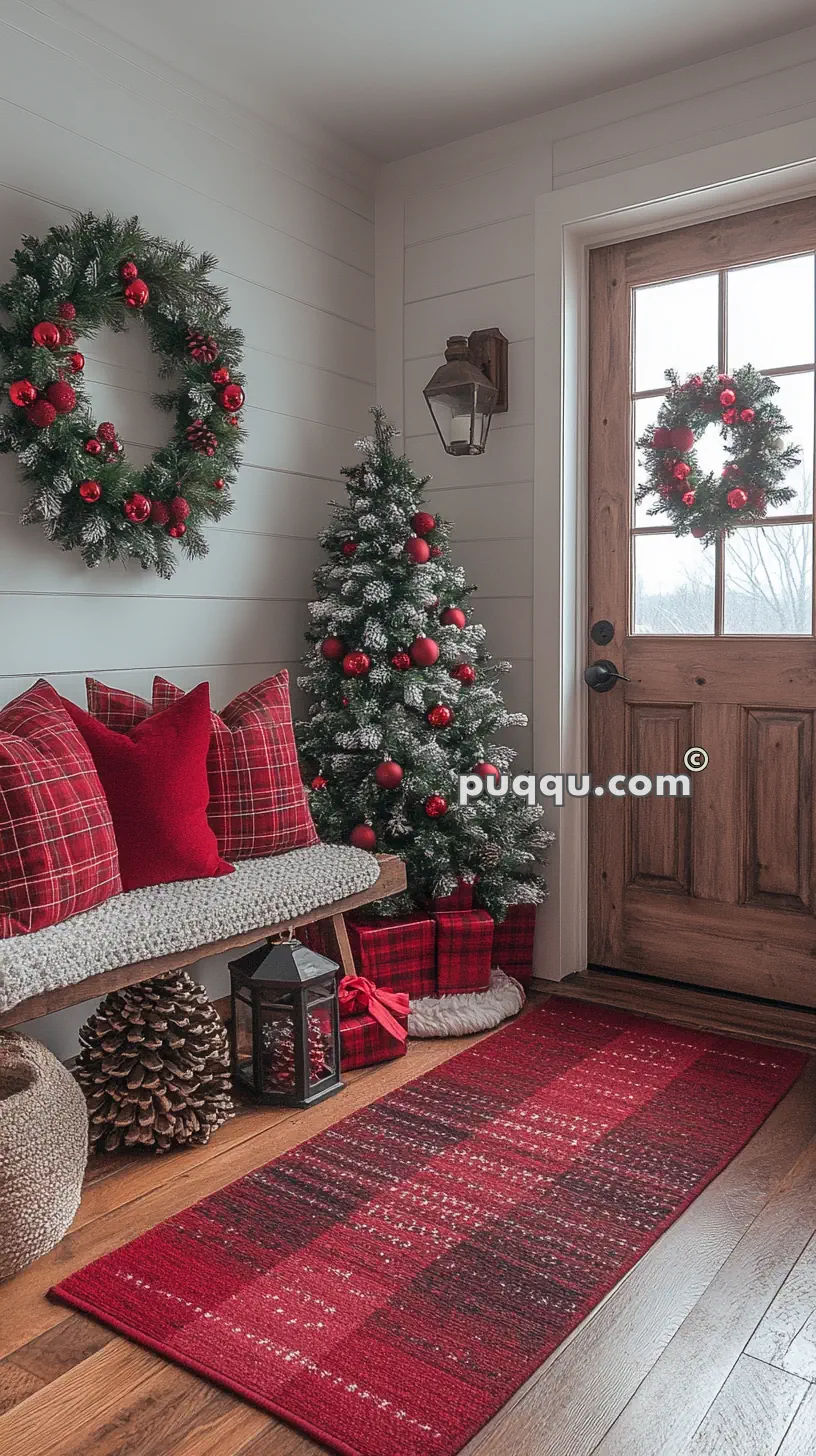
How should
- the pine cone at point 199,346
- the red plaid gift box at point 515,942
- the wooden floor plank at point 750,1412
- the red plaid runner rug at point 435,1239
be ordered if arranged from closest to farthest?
the wooden floor plank at point 750,1412
the red plaid runner rug at point 435,1239
the pine cone at point 199,346
the red plaid gift box at point 515,942

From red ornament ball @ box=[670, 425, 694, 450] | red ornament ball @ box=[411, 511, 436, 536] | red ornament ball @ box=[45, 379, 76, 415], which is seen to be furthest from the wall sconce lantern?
red ornament ball @ box=[45, 379, 76, 415]

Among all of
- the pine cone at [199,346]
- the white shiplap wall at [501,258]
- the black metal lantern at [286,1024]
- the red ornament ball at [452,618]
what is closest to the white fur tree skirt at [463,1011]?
the black metal lantern at [286,1024]

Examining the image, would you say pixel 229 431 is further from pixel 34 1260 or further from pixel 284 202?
pixel 34 1260

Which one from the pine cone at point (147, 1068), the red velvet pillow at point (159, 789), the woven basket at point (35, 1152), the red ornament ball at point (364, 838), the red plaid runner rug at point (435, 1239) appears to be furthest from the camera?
the red ornament ball at point (364, 838)

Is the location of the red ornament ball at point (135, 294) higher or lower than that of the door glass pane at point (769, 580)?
higher

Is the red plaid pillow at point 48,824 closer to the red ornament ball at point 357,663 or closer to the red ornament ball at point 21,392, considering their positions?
the red ornament ball at point 21,392

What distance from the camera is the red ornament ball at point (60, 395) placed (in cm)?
226

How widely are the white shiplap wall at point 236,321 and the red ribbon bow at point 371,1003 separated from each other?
509mm

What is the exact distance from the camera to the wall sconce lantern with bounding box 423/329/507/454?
9.66 feet

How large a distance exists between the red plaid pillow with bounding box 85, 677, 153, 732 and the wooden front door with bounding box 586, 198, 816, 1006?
1379mm

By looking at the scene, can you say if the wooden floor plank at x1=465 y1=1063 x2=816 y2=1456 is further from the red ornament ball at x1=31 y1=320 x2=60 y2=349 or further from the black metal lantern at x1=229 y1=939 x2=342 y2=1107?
the red ornament ball at x1=31 y1=320 x2=60 y2=349

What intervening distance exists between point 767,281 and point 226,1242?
103 inches

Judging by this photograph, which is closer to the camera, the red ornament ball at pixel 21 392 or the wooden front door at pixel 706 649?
the red ornament ball at pixel 21 392

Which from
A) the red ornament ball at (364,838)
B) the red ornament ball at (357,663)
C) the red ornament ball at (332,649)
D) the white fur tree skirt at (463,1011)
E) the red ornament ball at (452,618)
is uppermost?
the red ornament ball at (452,618)
